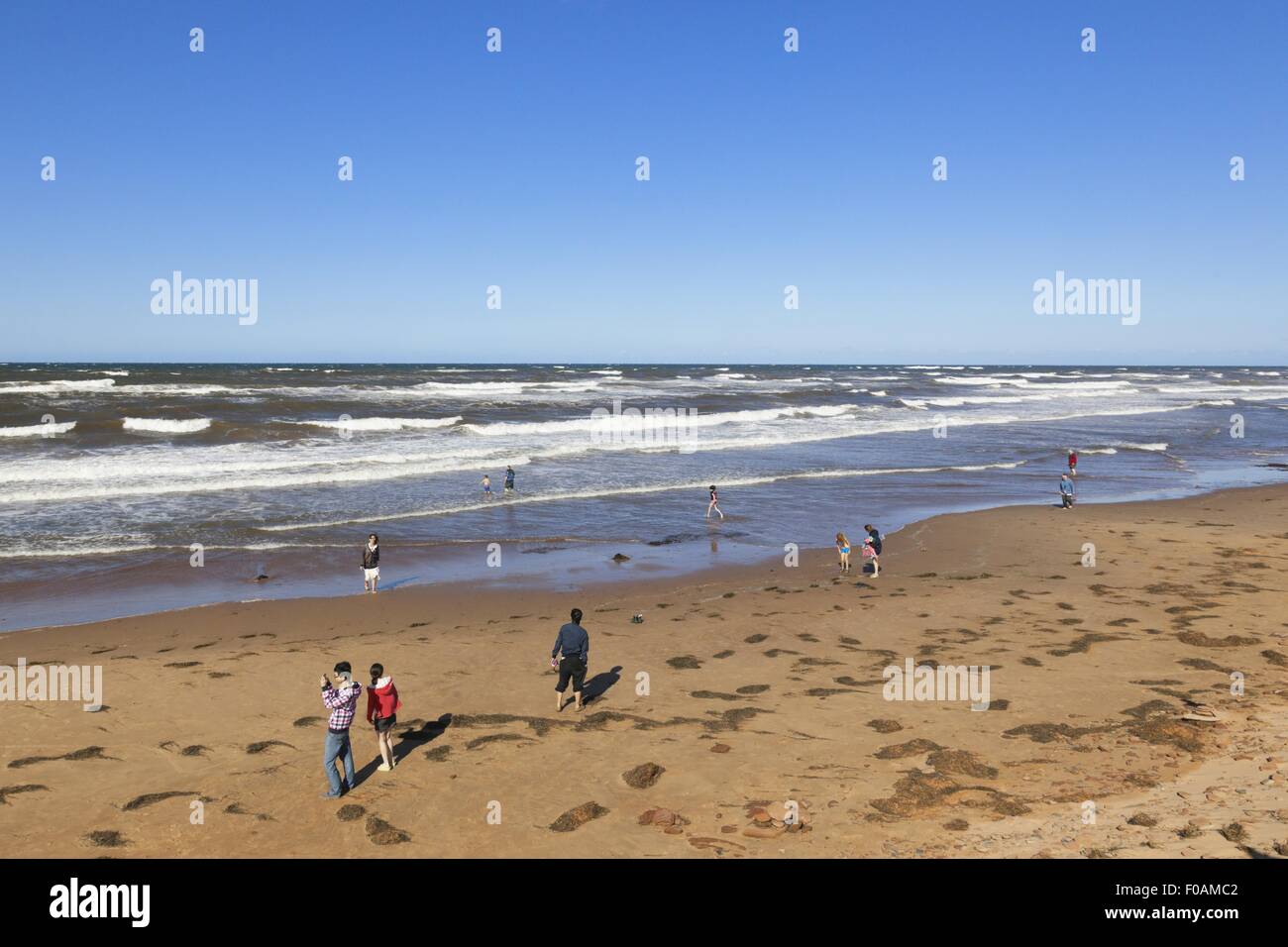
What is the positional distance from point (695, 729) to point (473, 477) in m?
23.4

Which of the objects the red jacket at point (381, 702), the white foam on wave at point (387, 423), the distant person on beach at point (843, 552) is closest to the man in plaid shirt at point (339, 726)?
the red jacket at point (381, 702)

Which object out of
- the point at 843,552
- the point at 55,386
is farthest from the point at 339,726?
the point at 55,386

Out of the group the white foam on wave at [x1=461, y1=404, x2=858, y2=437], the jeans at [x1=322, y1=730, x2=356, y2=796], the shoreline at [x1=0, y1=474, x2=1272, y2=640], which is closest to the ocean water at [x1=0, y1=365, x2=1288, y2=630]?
the shoreline at [x1=0, y1=474, x2=1272, y2=640]

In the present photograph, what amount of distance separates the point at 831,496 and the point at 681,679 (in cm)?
1774

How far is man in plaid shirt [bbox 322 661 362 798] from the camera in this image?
829 cm

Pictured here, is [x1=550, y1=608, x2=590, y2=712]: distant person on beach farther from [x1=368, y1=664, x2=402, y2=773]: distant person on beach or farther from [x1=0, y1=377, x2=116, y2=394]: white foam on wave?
[x1=0, y1=377, x2=116, y2=394]: white foam on wave

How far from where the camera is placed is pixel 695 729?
389 inches

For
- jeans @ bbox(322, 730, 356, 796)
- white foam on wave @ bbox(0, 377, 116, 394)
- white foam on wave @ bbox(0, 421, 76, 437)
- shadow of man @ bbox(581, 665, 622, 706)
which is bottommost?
shadow of man @ bbox(581, 665, 622, 706)

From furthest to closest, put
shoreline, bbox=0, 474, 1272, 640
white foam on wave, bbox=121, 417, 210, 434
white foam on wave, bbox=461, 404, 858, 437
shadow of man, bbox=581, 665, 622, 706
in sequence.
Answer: white foam on wave, bbox=461, 404, 858, 437 < white foam on wave, bbox=121, 417, 210, 434 < shoreline, bbox=0, 474, 1272, 640 < shadow of man, bbox=581, 665, 622, 706

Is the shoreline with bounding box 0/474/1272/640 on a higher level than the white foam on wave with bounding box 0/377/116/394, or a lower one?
lower

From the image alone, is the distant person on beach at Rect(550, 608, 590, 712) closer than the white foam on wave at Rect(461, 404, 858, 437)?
Yes

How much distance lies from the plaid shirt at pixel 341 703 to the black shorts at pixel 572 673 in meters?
2.77

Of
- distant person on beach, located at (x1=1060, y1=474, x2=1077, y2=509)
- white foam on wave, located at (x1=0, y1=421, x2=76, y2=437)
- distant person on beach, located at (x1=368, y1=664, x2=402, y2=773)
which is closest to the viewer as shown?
distant person on beach, located at (x1=368, y1=664, x2=402, y2=773)
